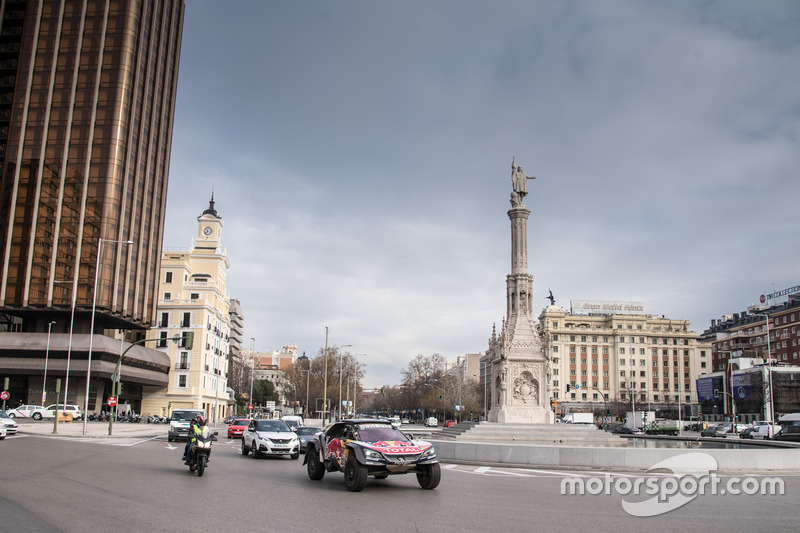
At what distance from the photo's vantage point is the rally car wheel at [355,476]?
12883mm


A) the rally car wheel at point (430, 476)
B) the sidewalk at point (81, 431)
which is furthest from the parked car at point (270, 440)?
the sidewalk at point (81, 431)

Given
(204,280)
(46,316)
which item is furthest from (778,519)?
(204,280)

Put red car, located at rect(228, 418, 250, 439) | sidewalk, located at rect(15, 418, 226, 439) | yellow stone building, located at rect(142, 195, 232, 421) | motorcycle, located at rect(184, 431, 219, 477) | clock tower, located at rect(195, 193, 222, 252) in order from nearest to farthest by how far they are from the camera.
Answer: motorcycle, located at rect(184, 431, 219, 477)
sidewalk, located at rect(15, 418, 226, 439)
red car, located at rect(228, 418, 250, 439)
yellow stone building, located at rect(142, 195, 232, 421)
clock tower, located at rect(195, 193, 222, 252)

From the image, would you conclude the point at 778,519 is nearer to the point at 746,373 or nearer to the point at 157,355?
the point at 157,355

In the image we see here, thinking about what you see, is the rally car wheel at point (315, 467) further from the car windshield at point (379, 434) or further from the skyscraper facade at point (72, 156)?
the skyscraper facade at point (72, 156)

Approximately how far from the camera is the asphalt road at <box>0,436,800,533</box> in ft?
30.0

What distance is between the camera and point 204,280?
90.1m

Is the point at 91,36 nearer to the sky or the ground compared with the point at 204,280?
nearer to the sky

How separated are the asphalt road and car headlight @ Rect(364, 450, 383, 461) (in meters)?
0.68

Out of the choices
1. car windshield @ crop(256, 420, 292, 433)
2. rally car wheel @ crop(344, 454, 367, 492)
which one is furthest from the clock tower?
rally car wheel @ crop(344, 454, 367, 492)

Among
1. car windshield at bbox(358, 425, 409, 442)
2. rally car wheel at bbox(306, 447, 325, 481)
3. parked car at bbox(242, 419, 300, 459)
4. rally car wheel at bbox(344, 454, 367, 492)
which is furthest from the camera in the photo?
parked car at bbox(242, 419, 300, 459)

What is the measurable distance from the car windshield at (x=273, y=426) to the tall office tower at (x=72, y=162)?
1721 inches

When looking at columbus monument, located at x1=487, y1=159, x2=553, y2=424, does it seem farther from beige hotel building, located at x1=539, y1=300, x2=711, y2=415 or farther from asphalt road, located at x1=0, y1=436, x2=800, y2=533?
beige hotel building, located at x1=539, y1=300, x2=711, y2=415

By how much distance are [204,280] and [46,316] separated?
27.9 meters
